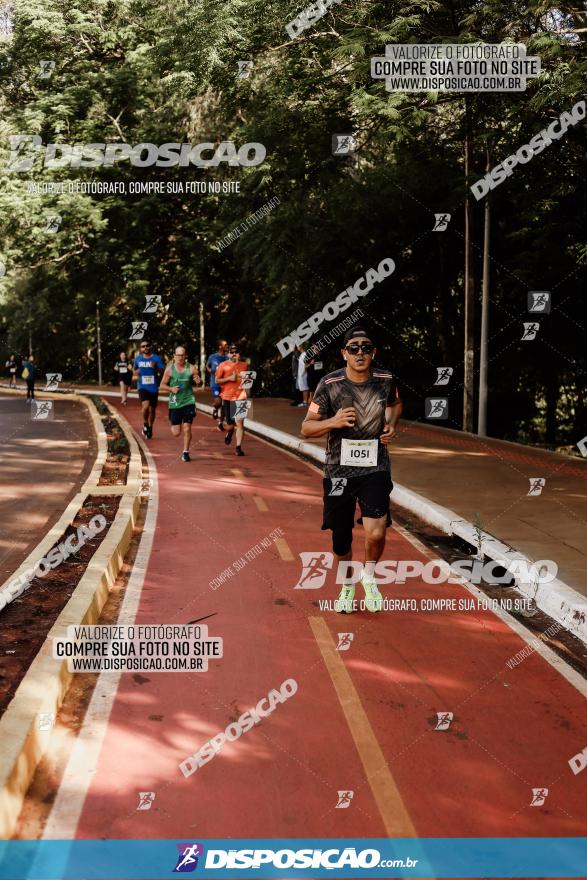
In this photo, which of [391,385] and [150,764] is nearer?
[150,764]

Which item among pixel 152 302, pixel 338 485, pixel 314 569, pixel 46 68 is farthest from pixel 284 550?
pixel 46 68

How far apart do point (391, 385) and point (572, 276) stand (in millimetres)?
14923

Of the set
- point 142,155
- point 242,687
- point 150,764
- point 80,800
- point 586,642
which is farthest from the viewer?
point 142,155

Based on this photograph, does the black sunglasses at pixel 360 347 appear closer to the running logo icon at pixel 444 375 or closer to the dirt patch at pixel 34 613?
the dirt patch at pixel 34 613

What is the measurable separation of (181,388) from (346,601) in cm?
971

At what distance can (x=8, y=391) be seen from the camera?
49.0 m

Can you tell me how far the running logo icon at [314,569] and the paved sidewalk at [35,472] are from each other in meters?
2.92

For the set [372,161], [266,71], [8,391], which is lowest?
[8,391]

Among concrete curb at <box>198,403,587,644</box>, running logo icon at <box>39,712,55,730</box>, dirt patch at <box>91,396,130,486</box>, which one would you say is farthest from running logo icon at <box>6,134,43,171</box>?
running logo icon at <box>39,712,55,730</box>

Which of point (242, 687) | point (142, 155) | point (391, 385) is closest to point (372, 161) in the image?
point (142, 155)

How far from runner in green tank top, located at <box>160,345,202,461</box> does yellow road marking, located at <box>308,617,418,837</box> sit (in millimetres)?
10159

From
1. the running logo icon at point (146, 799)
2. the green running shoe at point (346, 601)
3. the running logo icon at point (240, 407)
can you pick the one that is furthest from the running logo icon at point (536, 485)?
the running logo icon at point (146, 799)

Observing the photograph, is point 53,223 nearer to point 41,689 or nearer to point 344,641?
point 344,641

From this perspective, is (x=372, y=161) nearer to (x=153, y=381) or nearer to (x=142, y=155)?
(x=153, y=381)
